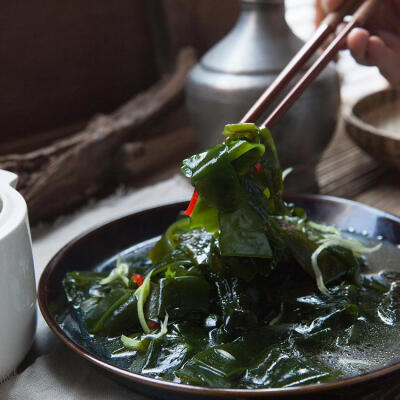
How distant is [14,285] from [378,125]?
1662mm

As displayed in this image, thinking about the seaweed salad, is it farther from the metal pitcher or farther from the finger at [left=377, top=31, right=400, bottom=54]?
the finger at [left=377, top=31, right=400, bottom=54]

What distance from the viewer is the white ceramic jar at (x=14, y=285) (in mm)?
1014

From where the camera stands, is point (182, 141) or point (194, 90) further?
point (182, 141)

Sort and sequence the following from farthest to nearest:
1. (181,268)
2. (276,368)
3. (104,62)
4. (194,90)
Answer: (104,62)
(194,90)
(181,268)
(276,368)

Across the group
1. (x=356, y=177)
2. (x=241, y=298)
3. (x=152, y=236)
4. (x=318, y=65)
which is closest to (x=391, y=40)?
(x=356, y=177)

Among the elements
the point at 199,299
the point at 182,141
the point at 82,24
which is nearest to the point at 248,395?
the point at 199,299

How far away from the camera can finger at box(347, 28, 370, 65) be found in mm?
1728

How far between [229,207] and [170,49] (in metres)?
1.90

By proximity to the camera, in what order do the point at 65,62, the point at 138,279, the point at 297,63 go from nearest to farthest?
the point at 138,279 → the point at 297,63 → the point at 65,62

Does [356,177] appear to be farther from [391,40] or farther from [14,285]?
[14,285]

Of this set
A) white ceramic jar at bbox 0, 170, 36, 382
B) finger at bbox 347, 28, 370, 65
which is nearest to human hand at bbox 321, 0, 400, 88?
finger at bbox 347, 28, 370, 65

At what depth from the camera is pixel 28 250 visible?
1.10 metres

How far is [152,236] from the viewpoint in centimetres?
156

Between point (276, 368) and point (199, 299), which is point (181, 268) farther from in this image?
point (276, 368)
